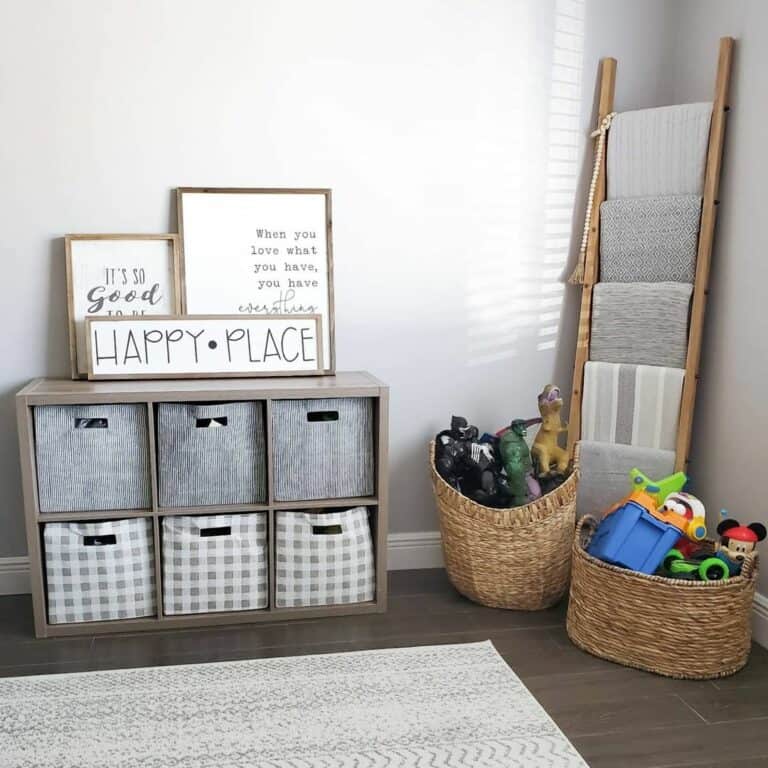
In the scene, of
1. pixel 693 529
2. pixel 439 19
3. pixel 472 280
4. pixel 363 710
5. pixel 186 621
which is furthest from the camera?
pixel 472 280

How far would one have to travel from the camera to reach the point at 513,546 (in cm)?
237

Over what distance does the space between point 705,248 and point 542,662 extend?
4.32ft

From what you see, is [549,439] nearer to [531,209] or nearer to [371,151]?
[531,209]

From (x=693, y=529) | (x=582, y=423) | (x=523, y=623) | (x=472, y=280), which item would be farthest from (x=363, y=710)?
(x=472, y=280)

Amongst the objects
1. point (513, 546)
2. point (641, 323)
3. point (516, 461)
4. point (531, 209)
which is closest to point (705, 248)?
point (641, 323)

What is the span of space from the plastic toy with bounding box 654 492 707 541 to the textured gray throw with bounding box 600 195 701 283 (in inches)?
28.8

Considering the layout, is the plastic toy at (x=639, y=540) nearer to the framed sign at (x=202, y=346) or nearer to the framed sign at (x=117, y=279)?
the framed sign at (x=202, y=346)

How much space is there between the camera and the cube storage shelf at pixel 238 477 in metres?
2.21

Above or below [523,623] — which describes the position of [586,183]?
above

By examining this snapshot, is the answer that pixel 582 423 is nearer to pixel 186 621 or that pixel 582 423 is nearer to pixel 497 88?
pixel 497 88

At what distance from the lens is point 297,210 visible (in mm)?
2551

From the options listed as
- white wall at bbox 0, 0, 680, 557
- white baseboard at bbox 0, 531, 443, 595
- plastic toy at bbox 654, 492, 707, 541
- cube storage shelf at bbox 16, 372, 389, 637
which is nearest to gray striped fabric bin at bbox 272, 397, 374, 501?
cube storage shelf at bbox 16, 372, 389, 637

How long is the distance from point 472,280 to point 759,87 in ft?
3.33

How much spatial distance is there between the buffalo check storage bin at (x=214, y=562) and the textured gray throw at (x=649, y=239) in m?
1.41
